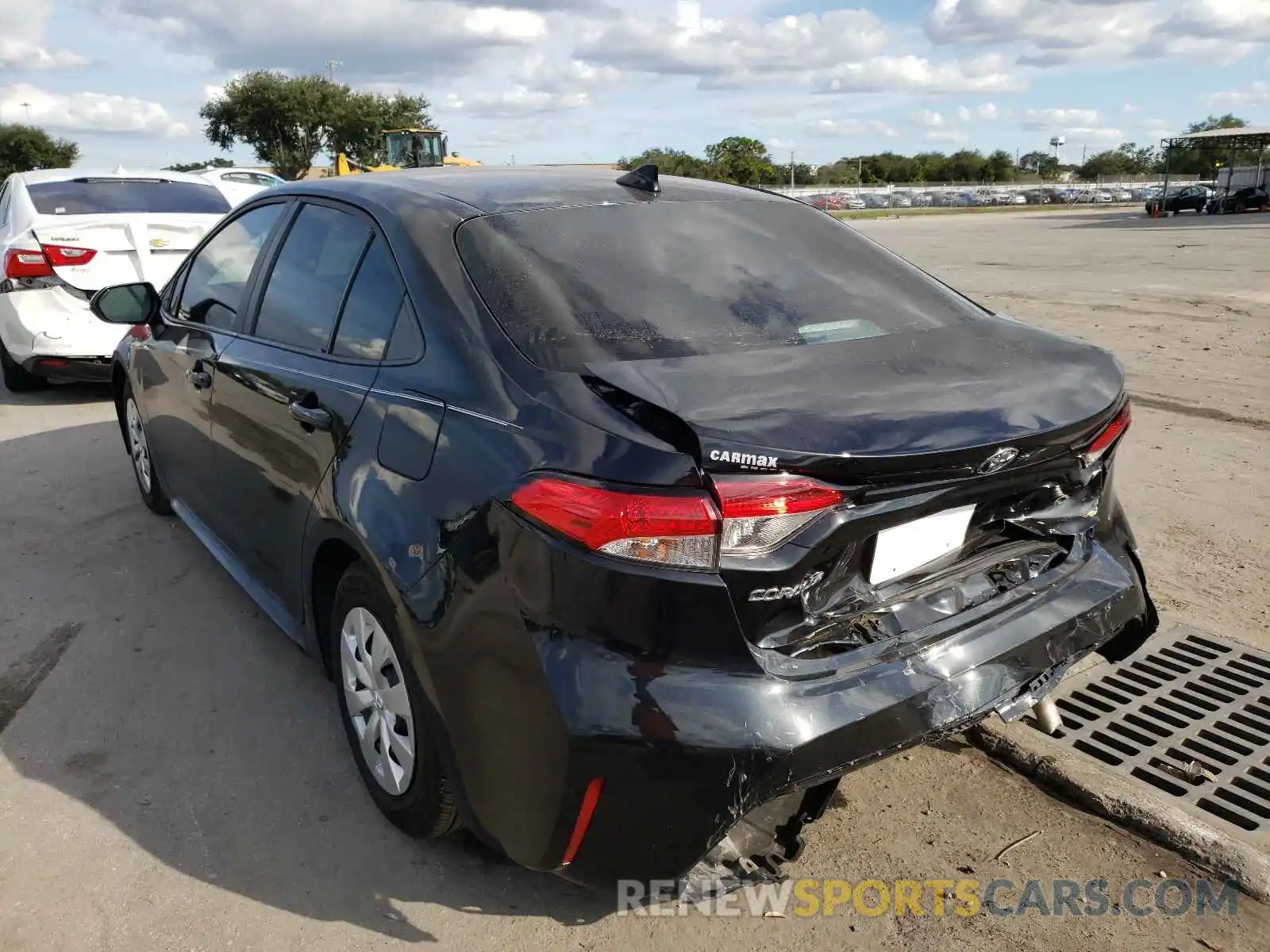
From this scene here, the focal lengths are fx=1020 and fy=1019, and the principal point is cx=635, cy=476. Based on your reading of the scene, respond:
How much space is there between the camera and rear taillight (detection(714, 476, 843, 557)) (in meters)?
1.98

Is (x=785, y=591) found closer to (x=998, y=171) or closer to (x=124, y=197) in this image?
(x=124, y=197)

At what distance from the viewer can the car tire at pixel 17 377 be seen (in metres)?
8.17

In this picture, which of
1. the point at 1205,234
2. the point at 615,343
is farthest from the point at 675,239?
the point at 1205,234

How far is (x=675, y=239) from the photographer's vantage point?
2951mm

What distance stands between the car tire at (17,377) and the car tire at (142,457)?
3.22 metres

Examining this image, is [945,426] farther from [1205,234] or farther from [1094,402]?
[1205,234]

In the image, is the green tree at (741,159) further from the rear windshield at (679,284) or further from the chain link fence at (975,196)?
the rear windshield at (679,284)

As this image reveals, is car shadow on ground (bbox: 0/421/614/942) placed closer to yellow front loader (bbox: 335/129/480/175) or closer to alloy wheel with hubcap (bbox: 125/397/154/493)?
alloy wheel with hubcap (bbox: 125/397/154/493)

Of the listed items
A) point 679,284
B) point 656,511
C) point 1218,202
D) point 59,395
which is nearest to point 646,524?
point 656,511

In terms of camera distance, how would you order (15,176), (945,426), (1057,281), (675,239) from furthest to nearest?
1. (1057,281)
2. (15,176)
3. (675,239)
4. (945,426)

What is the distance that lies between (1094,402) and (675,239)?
122cm

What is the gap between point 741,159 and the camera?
78562 millimetres

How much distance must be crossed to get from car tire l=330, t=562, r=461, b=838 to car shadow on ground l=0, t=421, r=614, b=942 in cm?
16

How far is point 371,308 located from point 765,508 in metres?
1.41
